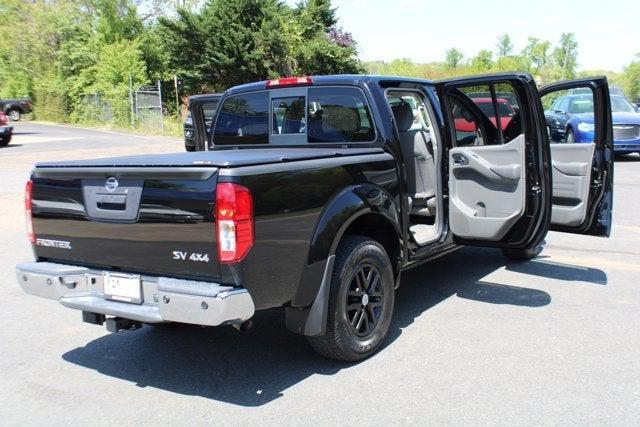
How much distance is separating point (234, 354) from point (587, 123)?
13100 millimetres

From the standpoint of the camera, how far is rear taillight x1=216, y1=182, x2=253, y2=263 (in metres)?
3.18

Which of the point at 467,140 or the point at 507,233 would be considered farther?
the point at 467,140

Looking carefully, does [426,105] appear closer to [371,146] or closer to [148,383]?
[371,146]

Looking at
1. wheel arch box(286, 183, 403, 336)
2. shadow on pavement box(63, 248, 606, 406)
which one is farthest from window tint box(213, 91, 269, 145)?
shadow on pavement box(63, 248, 606, 406)

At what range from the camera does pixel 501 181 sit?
4.89 m

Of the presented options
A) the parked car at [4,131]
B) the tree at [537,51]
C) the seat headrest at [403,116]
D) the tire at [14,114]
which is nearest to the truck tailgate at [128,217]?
the seat headrest at [403,116]

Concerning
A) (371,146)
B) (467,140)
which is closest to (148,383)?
(371,146)

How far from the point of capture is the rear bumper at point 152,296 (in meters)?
3.17

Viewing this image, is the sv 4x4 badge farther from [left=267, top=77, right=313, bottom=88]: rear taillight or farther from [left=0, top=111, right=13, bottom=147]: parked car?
[left=0, top=111, right=13, bottom=147]: parked car

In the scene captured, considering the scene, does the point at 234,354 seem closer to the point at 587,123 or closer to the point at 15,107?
the point at 587,123

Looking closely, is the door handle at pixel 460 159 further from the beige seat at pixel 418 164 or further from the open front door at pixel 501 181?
the beige seat at pixel 418 164

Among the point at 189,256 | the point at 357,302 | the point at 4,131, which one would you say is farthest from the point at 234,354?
the point at 4,131

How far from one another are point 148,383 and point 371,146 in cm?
233

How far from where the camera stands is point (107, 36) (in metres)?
36.7
